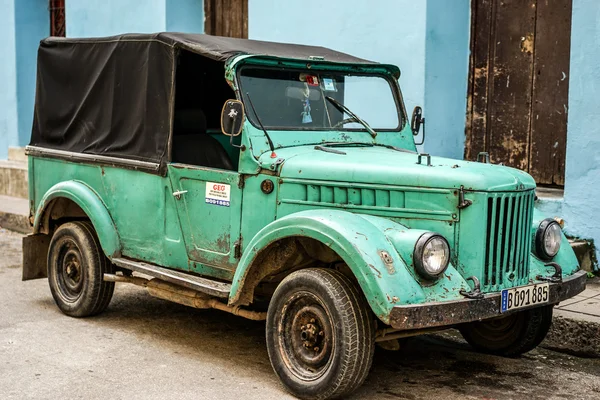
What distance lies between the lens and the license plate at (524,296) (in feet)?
16.4

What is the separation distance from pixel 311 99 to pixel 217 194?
927 millimetres

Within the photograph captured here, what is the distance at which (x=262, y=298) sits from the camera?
591cm

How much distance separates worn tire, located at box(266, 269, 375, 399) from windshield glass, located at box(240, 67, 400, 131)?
1.25 m

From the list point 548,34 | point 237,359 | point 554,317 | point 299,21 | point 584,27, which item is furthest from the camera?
point 299,21

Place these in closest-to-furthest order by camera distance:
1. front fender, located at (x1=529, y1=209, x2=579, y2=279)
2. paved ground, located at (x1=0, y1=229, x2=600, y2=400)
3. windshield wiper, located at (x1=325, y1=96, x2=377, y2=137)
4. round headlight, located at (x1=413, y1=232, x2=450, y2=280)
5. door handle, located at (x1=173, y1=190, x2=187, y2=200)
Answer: round headlight, located at (x1=413, y1=232, x2=450, y2=280) → paved ground, located at (x1=0, y1=229, x2=600, y2=400) → front fender, located at (x1=529, y1=209, x2=579, y2=279) → door handle, located at (x1=173, y1=190, x2=187, y2=200) → windshield wiper, located at (x1=325, y1=96, x2=377, y2=137)

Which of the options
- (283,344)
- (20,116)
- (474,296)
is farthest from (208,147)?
(20,116)

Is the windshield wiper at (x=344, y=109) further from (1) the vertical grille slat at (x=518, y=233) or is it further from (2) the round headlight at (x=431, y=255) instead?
(2) the round headlight at (x=431, y=255)

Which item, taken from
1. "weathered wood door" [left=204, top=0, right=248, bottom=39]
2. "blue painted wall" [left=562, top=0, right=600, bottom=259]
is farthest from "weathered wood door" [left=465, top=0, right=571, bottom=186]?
"weathered wood door" [left=204, top=0, right=248, bottom=39]

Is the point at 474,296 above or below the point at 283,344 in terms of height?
above

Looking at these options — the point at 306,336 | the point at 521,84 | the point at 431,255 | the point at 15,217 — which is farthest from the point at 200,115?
the point at 15,217

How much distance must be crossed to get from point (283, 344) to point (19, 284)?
3.85 metres

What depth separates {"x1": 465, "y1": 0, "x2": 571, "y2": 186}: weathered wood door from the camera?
838 centimetres

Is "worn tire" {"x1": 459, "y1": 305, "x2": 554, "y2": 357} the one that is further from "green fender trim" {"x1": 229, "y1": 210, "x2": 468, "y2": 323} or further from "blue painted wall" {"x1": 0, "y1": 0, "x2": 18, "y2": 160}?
"blue painted wall" {"x1": 0, "y1": 0, "x2": 18, "y2": 160}

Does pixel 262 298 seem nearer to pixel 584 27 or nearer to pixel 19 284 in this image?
pixel 19 284
